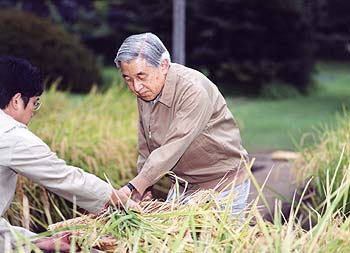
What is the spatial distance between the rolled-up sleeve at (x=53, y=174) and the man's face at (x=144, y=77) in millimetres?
639

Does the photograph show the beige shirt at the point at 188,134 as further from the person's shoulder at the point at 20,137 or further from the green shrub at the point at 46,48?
the green shrub at the point at 46,48

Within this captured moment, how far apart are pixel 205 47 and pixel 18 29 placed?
15.9 ft

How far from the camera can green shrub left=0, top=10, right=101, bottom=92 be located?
1495 cm

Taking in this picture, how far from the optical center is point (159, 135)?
14.8 feet

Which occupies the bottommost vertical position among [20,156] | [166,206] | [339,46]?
[339,46]

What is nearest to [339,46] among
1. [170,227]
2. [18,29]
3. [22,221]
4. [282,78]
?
[282,78]

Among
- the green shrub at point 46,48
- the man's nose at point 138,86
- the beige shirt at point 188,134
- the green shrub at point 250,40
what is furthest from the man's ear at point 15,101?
the green shrub at point 250,40

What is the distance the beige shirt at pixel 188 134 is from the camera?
4.31m

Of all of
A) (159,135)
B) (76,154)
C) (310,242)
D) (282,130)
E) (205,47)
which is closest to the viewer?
(310,242)

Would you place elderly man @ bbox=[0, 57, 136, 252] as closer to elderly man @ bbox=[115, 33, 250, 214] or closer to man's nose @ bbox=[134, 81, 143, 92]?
elderly man @ bbox=[115, 33, 250, 214]

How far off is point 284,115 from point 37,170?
1183 centimetres

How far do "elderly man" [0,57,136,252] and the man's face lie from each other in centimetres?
54

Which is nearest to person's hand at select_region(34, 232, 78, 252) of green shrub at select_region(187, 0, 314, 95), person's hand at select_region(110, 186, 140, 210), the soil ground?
person's hand at select_region(110, 186, 140, 210)

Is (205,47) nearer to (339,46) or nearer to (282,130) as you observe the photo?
(282,130)
